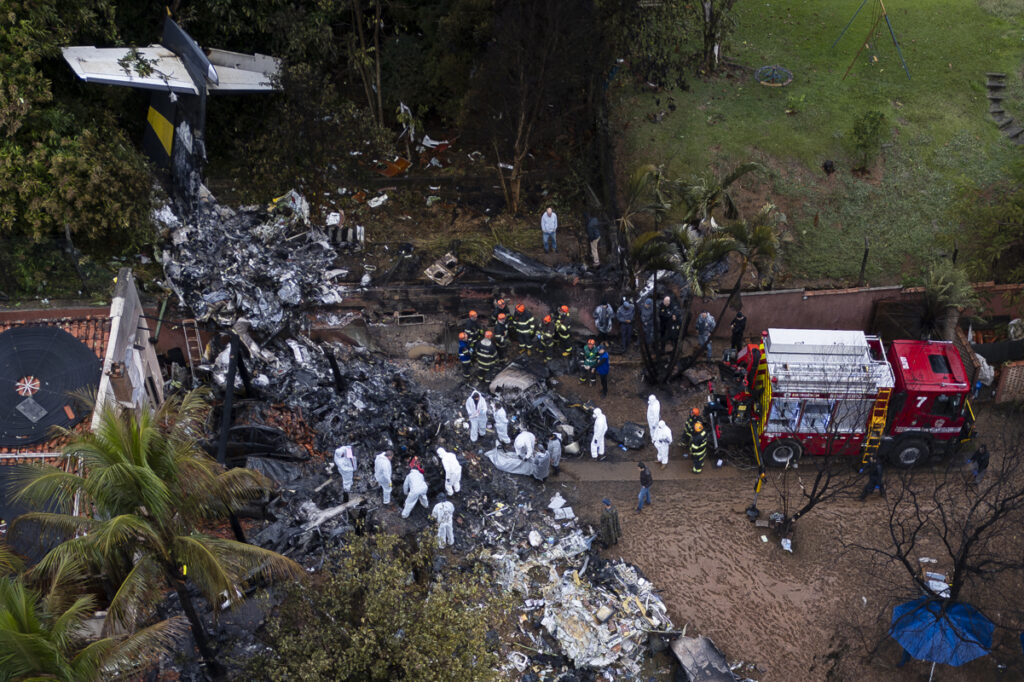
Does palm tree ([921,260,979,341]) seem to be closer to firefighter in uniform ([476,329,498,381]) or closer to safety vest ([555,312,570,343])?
safety vest ([555,312,570,343])

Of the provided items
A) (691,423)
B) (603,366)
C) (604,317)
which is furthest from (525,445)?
(604,317)

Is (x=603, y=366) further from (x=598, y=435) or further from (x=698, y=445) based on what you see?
(x=698, y=445)

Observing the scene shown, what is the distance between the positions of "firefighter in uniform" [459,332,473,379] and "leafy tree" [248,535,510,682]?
846 centimetres

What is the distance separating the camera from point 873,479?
19.4 metres

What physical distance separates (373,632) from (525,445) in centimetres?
771

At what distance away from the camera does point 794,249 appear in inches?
1011

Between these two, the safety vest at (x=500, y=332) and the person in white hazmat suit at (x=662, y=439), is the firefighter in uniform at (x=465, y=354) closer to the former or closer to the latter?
the safety vest at (x=500, y=332)

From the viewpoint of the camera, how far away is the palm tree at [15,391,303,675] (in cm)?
1190

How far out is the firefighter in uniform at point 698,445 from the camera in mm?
19403

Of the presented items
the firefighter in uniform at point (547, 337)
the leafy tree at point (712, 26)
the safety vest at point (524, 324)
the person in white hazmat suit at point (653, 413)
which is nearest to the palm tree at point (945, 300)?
the person in white hazmat suit at point (653, 413)

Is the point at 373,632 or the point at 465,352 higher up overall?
the point at 373,632

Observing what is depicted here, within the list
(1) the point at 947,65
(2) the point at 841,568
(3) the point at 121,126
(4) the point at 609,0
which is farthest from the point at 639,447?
(1) the point at 947,65

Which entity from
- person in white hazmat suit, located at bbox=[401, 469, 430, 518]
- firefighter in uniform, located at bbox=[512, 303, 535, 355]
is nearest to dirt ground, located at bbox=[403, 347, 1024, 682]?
person in white hazmat suit, located at bbox=[401, 469, 430, 518]

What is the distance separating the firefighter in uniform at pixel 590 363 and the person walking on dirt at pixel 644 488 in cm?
334
